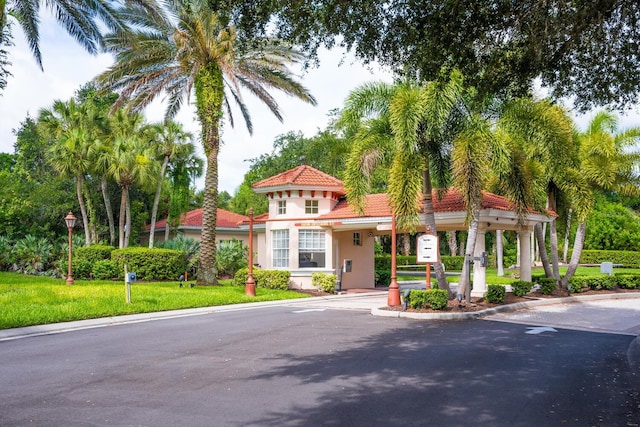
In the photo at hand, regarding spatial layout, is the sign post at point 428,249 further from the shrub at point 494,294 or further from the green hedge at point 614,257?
the green hedge at point 614,257

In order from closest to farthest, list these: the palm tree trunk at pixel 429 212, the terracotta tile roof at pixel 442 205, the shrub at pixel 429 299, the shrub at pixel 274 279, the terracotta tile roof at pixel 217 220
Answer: the shrub at pixel 429 299
the palm tree trunk at pixel 429 212
the terracotta tile roof at pixel 442 205
the shrub at pixel 274 279
the terracotta tile roof at pixel 217 220

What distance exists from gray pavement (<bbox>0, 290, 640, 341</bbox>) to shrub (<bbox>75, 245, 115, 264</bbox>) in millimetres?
14996

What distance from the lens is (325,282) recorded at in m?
25.3

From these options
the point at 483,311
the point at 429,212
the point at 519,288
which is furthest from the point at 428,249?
the point at 519,288

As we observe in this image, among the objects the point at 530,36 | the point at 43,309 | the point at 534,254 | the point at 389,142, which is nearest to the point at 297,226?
the point at 389,142

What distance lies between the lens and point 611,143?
76.2 ft

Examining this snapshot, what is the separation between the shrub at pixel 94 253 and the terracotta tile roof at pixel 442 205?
44.4 feet

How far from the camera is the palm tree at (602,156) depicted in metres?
23.0

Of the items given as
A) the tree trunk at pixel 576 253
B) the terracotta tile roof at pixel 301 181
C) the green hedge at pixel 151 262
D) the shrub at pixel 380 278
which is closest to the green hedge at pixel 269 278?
the terracotta tile roof at pixel 301 181

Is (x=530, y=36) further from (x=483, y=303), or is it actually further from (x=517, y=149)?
(x=483, y=303)

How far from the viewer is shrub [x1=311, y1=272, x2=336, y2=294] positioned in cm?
2527

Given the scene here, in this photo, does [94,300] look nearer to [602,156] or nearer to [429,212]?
[429,212]

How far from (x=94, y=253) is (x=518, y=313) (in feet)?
77.2

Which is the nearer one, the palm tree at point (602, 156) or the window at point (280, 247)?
the palm tree at point (602, 156)
